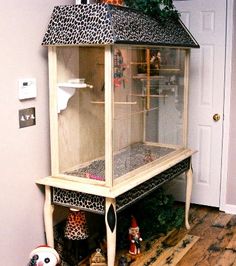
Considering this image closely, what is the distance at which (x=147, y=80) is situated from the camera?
10.3ft

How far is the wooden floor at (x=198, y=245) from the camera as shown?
10.4 ft

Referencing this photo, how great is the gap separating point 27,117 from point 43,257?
836 millimetres

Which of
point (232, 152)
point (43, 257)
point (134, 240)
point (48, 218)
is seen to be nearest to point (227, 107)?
point (232, 152)

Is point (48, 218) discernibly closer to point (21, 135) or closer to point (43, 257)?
point (43, 257)

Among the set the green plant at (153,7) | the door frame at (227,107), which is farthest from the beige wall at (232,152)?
the green plant at (153,7)

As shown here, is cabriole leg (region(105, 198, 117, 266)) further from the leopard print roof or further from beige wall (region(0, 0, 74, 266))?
the leopard print roof

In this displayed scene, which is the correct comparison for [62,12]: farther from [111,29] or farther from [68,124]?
[68,124]

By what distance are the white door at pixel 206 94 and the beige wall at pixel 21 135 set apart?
5.75 ft

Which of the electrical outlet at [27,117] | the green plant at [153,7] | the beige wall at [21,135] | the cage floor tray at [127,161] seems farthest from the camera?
the green plant at [153,7]

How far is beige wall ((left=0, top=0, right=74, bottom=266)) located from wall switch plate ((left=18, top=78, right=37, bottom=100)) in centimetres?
3

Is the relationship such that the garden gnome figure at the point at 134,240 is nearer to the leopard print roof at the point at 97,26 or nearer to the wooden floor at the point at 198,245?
the wooden floor at the point at 198,245

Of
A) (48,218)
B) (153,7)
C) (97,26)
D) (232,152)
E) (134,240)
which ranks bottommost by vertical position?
(134,240)

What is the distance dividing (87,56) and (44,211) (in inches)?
40.7

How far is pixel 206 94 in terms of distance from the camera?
415 centimetres
